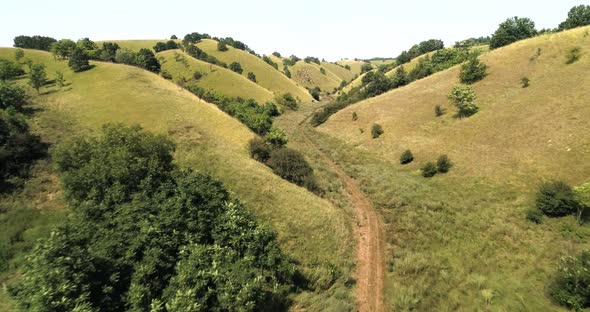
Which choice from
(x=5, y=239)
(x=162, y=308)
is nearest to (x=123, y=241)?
(x=162, y=308)

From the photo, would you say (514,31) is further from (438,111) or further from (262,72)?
(262,72)

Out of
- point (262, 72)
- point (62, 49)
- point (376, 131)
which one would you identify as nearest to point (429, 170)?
point (376, 131)

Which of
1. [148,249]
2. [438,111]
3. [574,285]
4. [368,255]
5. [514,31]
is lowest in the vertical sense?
[368,255]

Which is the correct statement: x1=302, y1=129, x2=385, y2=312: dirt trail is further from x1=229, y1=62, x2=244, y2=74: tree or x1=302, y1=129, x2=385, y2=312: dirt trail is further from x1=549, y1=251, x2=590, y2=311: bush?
x1=229, y1=62, x2=244, y2=74: tree

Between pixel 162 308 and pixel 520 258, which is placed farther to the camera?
pixel 520 258

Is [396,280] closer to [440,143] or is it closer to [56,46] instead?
[440,143]

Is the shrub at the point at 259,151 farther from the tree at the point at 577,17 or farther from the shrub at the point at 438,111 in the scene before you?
the tree at the point at 577,17
